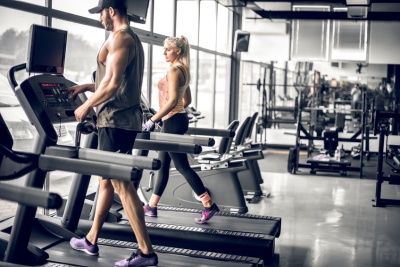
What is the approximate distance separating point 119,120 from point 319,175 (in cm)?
611

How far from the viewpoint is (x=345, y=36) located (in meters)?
12.5

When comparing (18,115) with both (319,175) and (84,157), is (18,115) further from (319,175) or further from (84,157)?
(319,175)

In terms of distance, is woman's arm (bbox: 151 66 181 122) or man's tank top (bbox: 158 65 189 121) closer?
woman's arm (bbox: 151 66 181 122)

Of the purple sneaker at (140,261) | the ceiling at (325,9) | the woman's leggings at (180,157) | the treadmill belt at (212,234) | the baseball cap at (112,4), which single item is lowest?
the treadmill belt at (212,234)

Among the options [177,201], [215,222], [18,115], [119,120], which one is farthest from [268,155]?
[119,120]

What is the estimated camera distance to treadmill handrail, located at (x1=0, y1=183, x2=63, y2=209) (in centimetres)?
242

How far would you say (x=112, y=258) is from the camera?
3877 millimetres

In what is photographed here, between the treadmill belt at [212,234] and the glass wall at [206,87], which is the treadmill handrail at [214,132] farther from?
the glass wall at [206,87]

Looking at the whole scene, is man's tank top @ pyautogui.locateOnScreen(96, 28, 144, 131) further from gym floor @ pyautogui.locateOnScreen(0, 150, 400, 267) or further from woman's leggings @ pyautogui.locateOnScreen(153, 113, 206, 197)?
gym floor @ pyautogui.locateOnScreen(0, 150, 400, 267)

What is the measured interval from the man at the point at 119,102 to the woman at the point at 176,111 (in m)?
0.90

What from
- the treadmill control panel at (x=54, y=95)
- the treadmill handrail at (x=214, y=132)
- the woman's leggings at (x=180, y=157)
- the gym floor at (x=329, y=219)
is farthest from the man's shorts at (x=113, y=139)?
the treadmill handrail at (x=214, y=132)

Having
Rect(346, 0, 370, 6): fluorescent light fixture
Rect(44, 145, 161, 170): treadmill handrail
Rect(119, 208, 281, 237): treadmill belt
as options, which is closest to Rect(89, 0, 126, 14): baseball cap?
Rect(44, 145, 161, 170): treadmill handrail

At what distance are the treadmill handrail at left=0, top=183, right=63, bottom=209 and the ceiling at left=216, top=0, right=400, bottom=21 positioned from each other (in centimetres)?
804

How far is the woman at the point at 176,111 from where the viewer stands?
4648 mm
